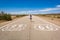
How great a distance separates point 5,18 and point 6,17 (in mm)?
581

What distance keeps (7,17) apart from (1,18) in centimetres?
180

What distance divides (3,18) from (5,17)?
2.17ft

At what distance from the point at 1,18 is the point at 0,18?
50cm

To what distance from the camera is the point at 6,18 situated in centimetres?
3753

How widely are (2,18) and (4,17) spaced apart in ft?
2.18

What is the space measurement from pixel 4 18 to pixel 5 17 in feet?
1.40

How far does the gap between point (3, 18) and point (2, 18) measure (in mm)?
293

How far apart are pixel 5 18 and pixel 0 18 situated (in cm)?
174

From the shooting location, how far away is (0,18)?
36219 mm

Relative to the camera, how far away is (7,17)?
123ft

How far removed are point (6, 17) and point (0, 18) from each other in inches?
72.4

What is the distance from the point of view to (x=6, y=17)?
37.1 m

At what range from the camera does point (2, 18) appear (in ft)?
122
